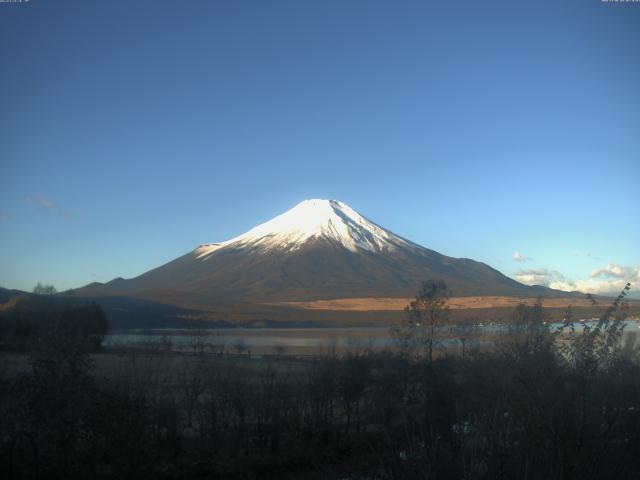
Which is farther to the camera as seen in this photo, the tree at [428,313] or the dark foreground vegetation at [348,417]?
the tree at [428,313]

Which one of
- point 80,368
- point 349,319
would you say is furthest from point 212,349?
point 349,319

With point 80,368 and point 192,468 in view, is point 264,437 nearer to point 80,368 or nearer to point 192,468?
point 192,468

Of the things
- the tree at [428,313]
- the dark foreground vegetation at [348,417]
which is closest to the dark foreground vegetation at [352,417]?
the dark foreground vegetation at [348,417]

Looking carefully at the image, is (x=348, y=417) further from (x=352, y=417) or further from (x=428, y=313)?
(x=428, y=313)

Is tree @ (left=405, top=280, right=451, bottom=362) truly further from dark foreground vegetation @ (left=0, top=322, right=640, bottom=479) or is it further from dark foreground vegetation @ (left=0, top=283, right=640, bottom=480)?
dark foreground vegetation @ (left=0, top=283, right=640, bottom=480)

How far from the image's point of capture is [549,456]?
5477mm

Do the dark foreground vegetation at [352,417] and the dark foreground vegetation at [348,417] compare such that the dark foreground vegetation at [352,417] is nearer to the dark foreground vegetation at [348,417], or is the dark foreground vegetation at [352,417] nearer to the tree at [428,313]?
the dark foreground vegetation at [348,417]

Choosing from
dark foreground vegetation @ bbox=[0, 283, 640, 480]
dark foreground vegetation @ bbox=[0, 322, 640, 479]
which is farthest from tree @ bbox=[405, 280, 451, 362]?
dark foreground vegetation @ bbox=[0, 283, 640, 480]

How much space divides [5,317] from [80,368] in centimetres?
4023

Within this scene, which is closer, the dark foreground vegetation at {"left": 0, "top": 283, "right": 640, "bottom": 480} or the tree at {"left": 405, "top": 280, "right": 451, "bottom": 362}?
the dark foreground vegetation at {"left": 0, "top": 283, "right": 640, "bottom": 480}

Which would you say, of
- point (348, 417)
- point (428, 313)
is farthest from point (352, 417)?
point (428, 313)

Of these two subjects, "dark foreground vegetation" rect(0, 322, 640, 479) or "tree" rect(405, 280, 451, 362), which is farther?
"tree" rect(405, 280, 451, 362)

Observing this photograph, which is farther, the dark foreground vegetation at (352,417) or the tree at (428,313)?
the tree at (428,313)

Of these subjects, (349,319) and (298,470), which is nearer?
(298,470)
